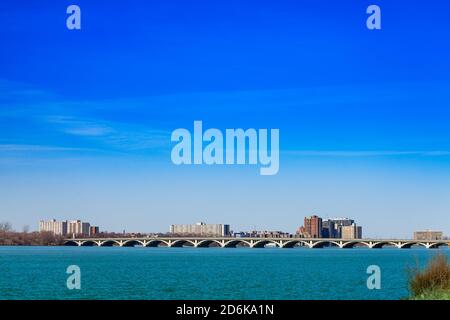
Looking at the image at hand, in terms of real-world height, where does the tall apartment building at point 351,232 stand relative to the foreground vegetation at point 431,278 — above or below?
below

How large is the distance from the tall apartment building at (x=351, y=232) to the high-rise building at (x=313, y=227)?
5669 millimetres

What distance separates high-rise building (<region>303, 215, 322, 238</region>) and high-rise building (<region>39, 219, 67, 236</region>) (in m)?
52.1

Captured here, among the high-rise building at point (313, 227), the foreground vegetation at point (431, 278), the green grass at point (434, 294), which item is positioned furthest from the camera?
the high-rise building at point (313, 227)

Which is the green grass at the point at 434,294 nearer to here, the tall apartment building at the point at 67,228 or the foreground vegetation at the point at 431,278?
the foreground vegetation at the point at 431,278

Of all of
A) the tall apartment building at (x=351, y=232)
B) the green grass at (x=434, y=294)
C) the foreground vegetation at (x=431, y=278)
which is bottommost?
the tall apartment building at (x=351, y=232)

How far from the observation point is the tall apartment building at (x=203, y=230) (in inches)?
6112

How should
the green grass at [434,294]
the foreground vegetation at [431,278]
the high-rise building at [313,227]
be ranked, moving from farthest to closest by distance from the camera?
the high-rise building at [313,227], the foreground vegetation at [431,278], the green grass at [434,294]

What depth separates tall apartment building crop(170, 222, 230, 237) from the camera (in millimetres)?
155250

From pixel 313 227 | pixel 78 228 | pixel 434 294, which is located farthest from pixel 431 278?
pixel 78 228

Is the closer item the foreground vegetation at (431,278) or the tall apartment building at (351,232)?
the foreground vegetation at (431,278)

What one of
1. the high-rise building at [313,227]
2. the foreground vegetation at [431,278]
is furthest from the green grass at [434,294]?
the high-rise building at [313,227]

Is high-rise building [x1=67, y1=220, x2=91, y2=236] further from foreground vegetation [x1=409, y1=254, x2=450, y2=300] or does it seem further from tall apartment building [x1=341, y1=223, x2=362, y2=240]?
foreground vegetation [x1=409, y1=254, x2=450, y2=300]
